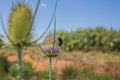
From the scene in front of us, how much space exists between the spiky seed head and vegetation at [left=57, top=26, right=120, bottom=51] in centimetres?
2922

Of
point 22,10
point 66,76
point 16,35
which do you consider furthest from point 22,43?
point 66,76

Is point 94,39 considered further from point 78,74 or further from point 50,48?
point 50,48

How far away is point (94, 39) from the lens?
33000 millimetres

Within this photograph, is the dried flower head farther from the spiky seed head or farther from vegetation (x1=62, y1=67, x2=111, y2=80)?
vegetation (x1=62, y1=67, x2=111, y2=80)

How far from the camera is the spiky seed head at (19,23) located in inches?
70.9

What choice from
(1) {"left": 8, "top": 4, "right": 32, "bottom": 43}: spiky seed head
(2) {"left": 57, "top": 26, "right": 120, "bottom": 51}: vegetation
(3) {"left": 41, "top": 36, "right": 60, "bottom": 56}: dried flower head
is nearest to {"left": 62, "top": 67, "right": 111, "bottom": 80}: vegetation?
(3) {"left": 41, "top": 36, "right": 60, "bottom": 56}: dried flower head

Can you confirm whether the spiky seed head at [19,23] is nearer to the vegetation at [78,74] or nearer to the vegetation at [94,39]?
the vegetation at [78,74]

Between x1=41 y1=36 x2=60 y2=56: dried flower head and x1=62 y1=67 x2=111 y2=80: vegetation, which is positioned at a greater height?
x1=41 y1=36 x2=60 y2=56: dried flower head

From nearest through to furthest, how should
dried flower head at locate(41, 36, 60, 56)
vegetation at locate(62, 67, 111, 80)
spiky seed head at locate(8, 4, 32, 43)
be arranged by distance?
1. spiky seed head at locate(8, 4, 32, 43)
2. dried flower head at locate(41, 36, 60, 56)
3. vegetation at locate(62, 67, 111, 80)

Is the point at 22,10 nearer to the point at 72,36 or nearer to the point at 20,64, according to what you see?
the point at 20,64

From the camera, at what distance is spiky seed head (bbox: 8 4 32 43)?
180cm

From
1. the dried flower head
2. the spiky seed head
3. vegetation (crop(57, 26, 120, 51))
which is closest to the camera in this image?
the spiky seed head

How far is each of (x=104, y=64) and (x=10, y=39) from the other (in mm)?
18242

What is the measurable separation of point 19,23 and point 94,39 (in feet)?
103
